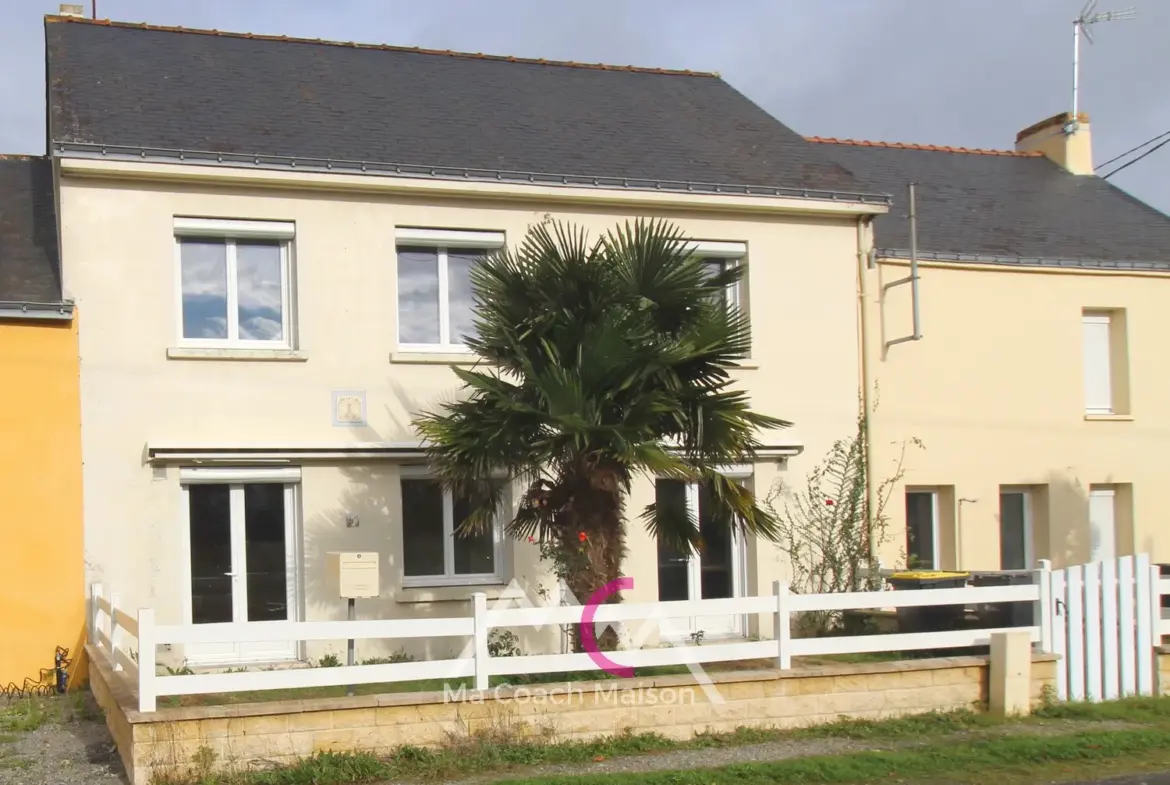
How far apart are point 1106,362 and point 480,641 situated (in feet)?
37.5

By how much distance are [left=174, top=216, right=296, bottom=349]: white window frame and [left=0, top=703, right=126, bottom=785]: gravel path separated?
13.8 feet

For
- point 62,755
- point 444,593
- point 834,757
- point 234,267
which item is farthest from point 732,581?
point 62,755

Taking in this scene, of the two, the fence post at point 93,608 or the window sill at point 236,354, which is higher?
the window sill at point 236,354

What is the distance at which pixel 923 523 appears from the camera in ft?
53.8

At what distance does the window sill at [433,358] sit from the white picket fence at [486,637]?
13.0ft

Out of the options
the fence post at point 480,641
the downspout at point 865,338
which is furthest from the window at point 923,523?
the fence post at point 480,641

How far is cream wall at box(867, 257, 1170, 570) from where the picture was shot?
52.2 ft

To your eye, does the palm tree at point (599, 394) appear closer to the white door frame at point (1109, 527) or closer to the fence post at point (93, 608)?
the fence post at point (93, 608)

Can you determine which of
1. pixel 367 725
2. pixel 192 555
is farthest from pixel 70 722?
pixel 367 725

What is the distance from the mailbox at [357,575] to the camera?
11.0 meters

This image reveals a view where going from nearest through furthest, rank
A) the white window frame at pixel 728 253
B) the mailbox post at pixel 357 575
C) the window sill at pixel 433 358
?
the mailbox post at pixel 357 575 → the window sill at pixel 433 358 → the white window frame at pixel 728 253

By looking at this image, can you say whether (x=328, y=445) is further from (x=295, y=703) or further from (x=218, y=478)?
(x=295, y=703)

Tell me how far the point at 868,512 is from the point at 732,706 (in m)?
5.89

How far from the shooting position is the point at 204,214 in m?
13.1
